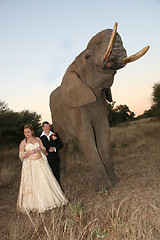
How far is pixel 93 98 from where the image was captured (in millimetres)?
5141

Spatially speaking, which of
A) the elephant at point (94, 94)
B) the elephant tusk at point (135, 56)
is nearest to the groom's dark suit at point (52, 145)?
the elephant at point (94, 94)

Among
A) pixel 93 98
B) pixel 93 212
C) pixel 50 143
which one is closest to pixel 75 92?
pixel 93 98

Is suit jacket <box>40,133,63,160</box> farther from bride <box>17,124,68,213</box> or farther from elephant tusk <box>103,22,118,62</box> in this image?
elephant tusk <box>103,22,118,62</box>

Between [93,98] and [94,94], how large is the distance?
3.2 inches

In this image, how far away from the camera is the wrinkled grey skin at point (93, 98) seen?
473cm

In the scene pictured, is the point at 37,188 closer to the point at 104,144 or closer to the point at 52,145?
the point at 52,145

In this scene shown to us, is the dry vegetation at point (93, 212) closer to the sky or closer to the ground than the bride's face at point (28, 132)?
closer to the ground

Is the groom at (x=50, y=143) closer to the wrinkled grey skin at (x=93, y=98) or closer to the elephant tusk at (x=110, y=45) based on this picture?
the wrinkled grey skin at (x=93, y=98)

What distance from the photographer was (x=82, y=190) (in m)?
5.89

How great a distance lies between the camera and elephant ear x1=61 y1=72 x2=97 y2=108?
5.16 m

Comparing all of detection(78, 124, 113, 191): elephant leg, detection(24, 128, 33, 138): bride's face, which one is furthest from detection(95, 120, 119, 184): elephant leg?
detection(24, 128, 33, 138): bride's face

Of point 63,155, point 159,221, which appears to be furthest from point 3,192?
point 159,221

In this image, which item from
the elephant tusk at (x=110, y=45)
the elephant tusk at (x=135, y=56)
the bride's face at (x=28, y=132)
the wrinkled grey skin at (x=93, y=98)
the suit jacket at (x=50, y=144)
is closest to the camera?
the elephant tusk at (x=110, y=45)

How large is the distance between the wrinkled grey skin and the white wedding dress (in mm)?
890
